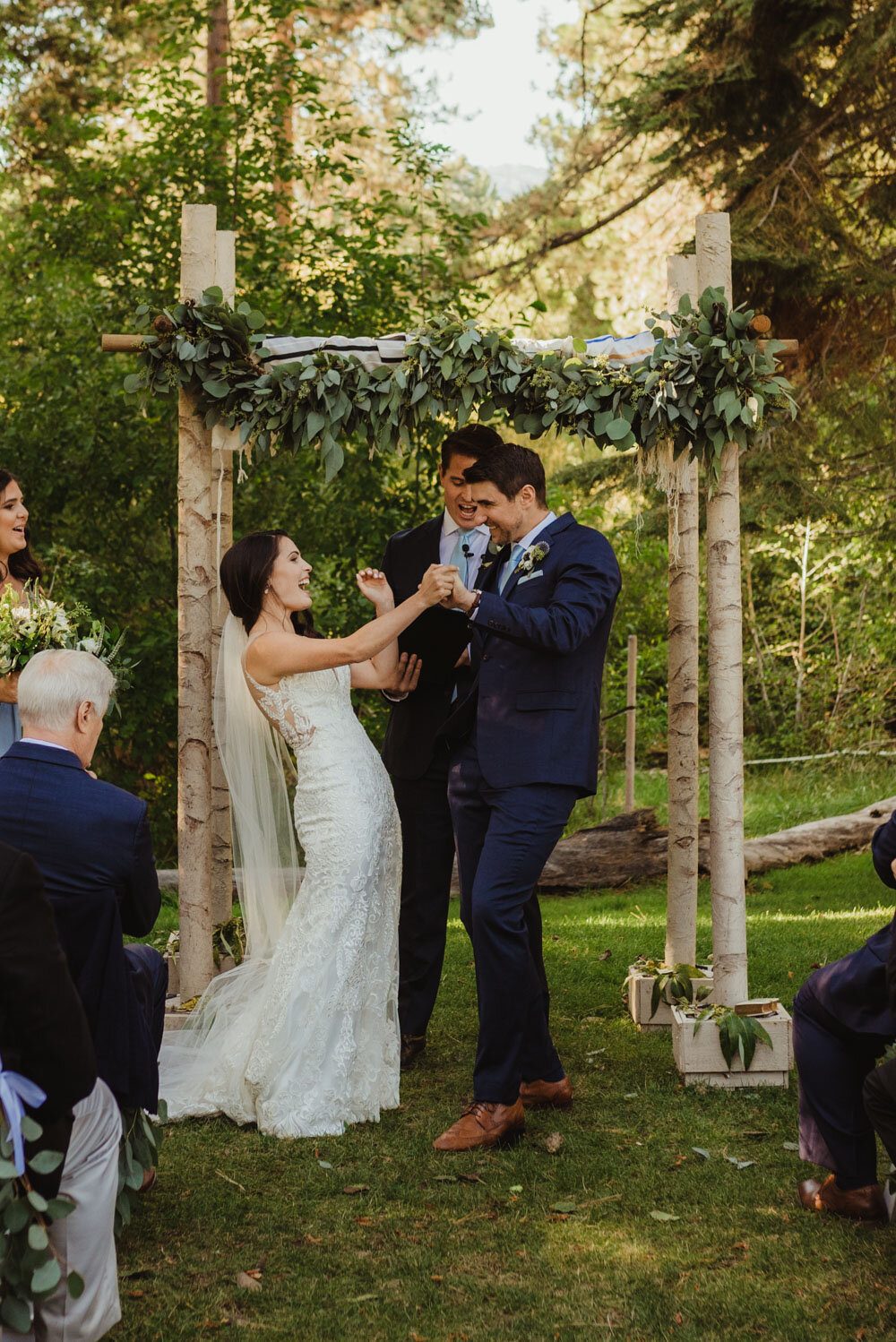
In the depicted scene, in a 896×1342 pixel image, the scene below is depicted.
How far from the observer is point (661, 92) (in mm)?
8938

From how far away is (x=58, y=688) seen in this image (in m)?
2.98

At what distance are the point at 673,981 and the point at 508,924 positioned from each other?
1.36 metres

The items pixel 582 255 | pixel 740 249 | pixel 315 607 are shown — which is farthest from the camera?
pixel 582 255

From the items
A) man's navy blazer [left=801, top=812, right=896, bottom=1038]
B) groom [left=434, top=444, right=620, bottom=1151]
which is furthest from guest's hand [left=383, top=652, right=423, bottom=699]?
man's navy blazer [left=801, top=812, right=896, bottom=1038]

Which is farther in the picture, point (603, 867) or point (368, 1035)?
point (603, 867)

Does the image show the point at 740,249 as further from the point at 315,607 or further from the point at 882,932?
the point at 882,932

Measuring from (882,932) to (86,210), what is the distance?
699 cm

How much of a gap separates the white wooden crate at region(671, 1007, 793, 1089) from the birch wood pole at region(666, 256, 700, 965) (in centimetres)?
76

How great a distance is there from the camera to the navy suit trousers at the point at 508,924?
13.4ft

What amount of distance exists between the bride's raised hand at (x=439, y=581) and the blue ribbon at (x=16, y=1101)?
208cm

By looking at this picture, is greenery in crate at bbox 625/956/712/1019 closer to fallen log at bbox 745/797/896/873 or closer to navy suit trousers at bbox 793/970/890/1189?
navy suit trousers at bbox 793/970/890/1189

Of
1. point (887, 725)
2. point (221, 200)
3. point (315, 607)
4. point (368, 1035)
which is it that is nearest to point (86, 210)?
point (221, 200)

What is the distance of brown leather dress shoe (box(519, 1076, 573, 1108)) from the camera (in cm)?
447

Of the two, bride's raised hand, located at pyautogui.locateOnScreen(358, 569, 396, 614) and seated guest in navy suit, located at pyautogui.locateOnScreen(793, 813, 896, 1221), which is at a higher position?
bride's raised hand, located at pyautogui.locateOnScreen(358, 569, 396, 614)
